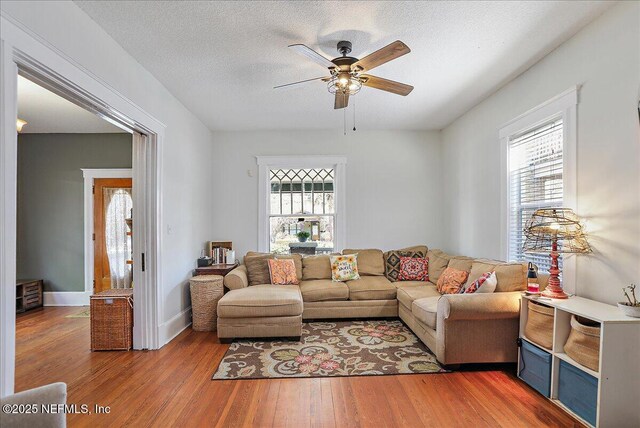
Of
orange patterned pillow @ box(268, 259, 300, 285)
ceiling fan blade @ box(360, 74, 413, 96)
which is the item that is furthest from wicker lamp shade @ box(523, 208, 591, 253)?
orange patterned pillow @ box(268, 259, 300, 285)

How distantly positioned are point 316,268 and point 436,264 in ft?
5.48

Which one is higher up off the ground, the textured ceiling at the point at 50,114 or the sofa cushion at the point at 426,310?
the textured ceiling at the point at 50,114

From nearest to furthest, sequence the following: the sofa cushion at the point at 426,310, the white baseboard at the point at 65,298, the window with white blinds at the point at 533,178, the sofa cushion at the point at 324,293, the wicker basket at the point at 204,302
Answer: the window with white blinds at the point at 533,178, the sofa cushion at the point at 426,310, the wicker basket at the point at 204,302, the sofa cushion at the point at 324,293, the white baseboard at the point at 65,298

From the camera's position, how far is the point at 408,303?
3824mm

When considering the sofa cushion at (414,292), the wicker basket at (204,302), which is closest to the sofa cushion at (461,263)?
the sofa cushion at (414,292)

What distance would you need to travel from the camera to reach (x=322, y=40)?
2738mm

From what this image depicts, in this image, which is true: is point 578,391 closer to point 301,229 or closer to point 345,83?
point 345,83

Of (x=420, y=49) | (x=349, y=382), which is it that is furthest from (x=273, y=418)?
(x=420, y=49)

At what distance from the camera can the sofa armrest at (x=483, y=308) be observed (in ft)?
9.29

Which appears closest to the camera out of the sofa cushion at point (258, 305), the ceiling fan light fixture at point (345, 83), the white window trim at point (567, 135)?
the white window trim at point (567, 135)

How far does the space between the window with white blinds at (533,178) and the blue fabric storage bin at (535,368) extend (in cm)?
84

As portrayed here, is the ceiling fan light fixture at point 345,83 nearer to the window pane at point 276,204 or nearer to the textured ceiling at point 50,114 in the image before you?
the window pane at point 276,204

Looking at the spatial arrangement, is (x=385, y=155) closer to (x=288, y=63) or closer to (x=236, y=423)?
(x=288, y=63)

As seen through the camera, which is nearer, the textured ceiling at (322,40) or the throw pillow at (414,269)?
the textured ceiling at (322,40)
